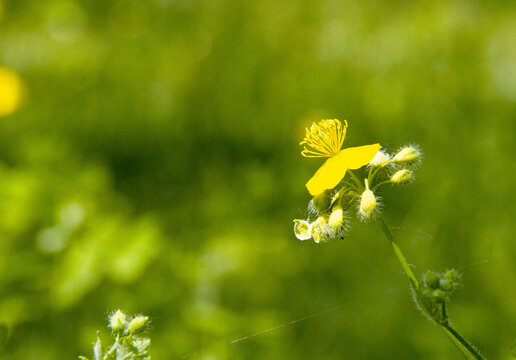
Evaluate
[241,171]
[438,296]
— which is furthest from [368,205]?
[241,171]

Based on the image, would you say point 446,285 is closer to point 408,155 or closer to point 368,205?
point 368,205

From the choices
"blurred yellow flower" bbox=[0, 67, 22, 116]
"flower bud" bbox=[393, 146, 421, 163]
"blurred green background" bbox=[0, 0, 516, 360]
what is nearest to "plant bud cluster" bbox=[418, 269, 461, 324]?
"flower bud" bbox=[393, 146, 421, 163]

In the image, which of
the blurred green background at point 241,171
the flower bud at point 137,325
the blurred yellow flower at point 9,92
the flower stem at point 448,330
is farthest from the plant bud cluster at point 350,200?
the blurred yellow flower at point 9,92

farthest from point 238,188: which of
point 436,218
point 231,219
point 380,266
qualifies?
point 436,218

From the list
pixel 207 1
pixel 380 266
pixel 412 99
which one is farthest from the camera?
pixel 207 1

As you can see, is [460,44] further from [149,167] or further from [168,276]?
[168,276]

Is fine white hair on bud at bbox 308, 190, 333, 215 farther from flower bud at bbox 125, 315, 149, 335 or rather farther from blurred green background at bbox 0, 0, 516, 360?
blurred green background at bbox 0, 0, 516, 360
